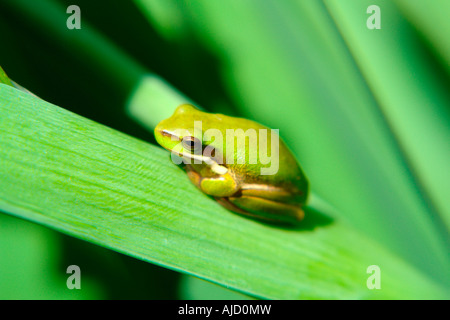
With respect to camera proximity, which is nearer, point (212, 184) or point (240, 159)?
point (212, 184)

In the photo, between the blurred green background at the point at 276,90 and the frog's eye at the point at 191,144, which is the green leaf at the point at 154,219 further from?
the blurred green background at the point at 276,90

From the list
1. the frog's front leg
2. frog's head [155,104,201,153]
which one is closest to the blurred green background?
frog's head [155,104,201,153]

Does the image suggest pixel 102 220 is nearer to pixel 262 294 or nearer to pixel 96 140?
pixel 96 140

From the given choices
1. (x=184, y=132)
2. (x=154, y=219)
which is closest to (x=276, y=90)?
(x=184, y=132)

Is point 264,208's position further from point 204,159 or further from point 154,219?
point 154,219

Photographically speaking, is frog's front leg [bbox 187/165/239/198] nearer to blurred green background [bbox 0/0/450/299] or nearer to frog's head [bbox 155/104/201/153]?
frog's head [bbox 155/104/201/153]
